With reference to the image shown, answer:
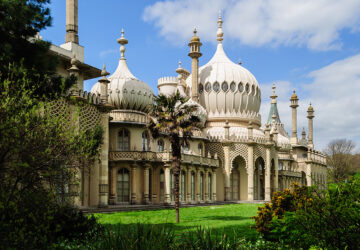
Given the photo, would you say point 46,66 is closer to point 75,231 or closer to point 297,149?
point 75,231

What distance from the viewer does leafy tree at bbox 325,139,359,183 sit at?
7209 centimetres

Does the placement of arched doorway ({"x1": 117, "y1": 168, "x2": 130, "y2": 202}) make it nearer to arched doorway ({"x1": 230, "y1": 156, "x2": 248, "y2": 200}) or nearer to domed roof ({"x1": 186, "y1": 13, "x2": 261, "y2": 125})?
arched doorway ({"x1": 230, "y1": 156, "x2": 248, "y2": 200})

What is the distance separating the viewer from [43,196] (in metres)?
10.1

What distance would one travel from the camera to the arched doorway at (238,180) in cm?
4694

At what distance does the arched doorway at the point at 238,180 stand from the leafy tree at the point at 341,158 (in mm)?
26280

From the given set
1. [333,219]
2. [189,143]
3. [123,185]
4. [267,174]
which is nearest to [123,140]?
[123,185]

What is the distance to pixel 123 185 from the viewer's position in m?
34.5

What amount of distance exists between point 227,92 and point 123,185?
19.1m

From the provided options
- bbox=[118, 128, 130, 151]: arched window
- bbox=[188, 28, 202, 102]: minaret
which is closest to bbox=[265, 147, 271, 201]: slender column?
bbox=[188, 28, 202, 102]: minaret

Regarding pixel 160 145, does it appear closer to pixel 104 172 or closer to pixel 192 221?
pixel 104 172

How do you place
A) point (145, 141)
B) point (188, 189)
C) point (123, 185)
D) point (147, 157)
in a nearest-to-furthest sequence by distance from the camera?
point (123, 185) → point (147, 157) → point (145, 141) → point (188, 189)

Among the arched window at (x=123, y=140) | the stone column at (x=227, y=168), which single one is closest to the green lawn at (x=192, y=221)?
the arched window at (x=123, y=140)

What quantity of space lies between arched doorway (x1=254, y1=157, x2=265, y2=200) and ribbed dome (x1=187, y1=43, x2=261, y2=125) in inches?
196

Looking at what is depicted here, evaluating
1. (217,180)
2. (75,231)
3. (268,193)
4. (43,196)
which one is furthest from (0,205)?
(268,193)
